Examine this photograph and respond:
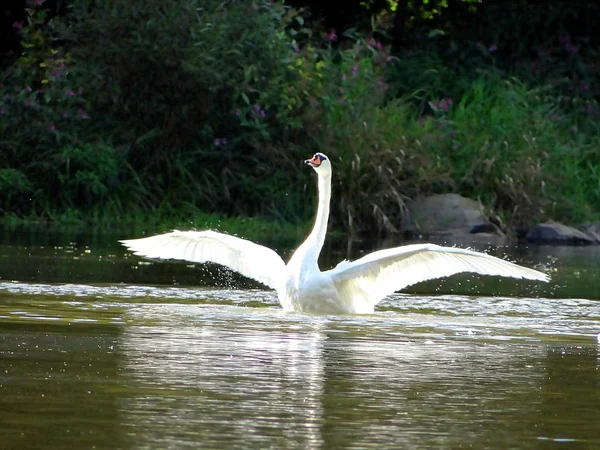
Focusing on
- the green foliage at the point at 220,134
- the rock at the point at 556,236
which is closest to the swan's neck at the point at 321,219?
the green foliage at the point at 220,134

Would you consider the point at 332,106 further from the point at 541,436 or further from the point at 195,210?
the point at 541,436

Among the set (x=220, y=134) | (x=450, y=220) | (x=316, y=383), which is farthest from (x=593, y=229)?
(x=316, y=383)

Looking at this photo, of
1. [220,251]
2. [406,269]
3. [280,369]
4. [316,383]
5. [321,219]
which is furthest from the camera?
[220,251]

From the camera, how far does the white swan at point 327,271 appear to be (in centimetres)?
1033

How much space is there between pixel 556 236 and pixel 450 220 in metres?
1.46

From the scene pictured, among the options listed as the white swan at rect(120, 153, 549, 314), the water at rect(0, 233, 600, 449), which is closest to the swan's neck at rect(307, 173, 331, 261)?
the white swan at rect(120, 153, 549, 314)

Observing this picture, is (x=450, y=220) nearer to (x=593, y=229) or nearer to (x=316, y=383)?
(x=593, y=229)

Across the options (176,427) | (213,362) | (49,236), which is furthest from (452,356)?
(49,236)

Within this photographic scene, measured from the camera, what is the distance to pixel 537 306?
10.9 metres

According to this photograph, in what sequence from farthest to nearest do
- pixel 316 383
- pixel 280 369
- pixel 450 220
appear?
pixel 450 220, pixel 280 369, pixel 316 383

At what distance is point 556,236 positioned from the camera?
20312mm

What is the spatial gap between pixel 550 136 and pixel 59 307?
45.0ft

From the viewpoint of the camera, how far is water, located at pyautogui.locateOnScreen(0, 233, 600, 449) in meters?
5.32

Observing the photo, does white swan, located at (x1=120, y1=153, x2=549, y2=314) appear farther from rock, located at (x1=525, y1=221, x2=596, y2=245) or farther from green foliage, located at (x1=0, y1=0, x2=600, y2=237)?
rock, located at (x1=525, y1=221, x2=596, y2=245)
